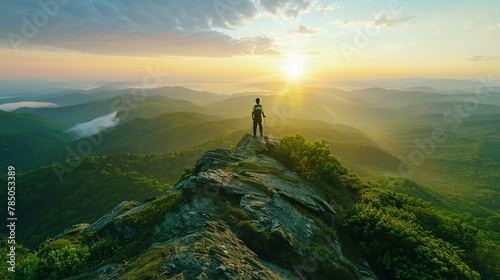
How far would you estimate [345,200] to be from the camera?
72.5 feet

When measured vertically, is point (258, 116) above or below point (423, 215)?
above

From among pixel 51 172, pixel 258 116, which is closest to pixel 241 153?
pixel 258 116

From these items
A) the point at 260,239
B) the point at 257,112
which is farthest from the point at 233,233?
the point at 257,112

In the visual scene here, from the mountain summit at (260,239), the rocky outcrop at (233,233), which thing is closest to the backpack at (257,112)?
the mountain summit at (260,239)

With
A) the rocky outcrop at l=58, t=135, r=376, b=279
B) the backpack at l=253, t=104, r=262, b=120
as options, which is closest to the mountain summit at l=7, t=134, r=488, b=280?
the rocky outcrop at l=58, t=135, r=376, b=279

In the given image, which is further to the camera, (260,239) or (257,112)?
(257,112)

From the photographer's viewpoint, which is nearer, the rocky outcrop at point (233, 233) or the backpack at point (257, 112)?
the rocky outcrop at point (233, 233)

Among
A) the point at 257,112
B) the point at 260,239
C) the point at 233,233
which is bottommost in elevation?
the point at 260,239

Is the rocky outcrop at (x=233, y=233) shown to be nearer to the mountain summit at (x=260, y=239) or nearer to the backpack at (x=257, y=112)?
the mountain summit at (x=260, y=239)

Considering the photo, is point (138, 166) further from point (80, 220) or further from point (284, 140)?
point (284, 140)

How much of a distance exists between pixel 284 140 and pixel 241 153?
5310mm

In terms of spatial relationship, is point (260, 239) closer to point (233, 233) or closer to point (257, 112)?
point (233, 233)

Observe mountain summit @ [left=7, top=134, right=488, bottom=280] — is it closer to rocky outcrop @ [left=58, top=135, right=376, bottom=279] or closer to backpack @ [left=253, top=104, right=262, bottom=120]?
rocky outcrop @ [left=58, top=135, right=376, bottom=279]

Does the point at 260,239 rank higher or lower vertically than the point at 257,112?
lower
